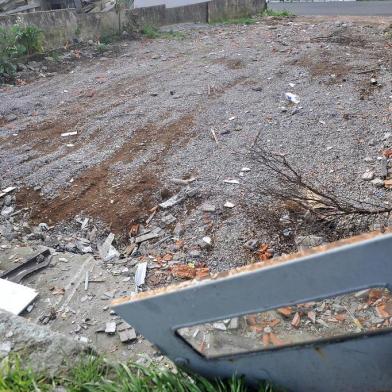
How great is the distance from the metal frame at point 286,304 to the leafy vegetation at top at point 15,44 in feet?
24.7

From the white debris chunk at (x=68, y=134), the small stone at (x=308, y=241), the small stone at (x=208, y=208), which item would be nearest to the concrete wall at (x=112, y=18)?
the white debris chunk at (x=68, y=134)

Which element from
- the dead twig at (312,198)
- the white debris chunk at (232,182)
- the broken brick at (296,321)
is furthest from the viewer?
the white debris chunk at (232,182)

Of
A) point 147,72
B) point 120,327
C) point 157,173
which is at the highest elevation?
point 147,72

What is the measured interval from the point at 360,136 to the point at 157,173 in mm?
2282

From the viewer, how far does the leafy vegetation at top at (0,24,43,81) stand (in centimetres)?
807

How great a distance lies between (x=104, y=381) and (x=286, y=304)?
0.96 meters

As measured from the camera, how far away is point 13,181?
474 centimetres

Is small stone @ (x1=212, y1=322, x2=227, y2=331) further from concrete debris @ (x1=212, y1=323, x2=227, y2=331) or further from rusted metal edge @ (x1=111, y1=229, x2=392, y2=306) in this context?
rusted metal edge @ (x1=111, y1=229, x2=392, y2=306)

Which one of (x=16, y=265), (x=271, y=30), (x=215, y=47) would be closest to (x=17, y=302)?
(x=16, y=265)

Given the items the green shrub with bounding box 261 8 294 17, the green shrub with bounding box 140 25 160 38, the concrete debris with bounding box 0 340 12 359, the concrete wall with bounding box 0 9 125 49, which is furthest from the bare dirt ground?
the green shrub with bounding box 261 8 294 17

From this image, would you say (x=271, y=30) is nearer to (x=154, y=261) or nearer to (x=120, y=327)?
(x=154, y=261)

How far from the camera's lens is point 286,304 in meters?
1.51

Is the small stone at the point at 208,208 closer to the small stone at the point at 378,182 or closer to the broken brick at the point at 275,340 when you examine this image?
the small stone at the point at 378,182

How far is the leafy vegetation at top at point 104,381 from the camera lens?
186cm
